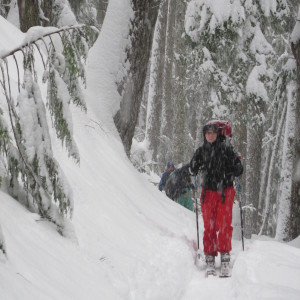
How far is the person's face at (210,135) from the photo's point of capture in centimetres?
557

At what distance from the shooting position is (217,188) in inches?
218

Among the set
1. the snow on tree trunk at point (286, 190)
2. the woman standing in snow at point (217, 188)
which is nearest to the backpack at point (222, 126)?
the woman standing in snow at point (217, 188)

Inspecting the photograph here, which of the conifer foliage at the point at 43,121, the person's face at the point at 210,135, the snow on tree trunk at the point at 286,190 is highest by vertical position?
the conifer foliage at the point at 43,121

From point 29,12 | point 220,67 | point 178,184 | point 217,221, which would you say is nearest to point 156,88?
point 220,67

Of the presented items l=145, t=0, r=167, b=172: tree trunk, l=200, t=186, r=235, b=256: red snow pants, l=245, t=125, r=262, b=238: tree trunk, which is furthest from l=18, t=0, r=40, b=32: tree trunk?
l=145, t=0, r=167, b=172: tree trunk

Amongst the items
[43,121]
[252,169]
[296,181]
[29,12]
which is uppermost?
[29,12]

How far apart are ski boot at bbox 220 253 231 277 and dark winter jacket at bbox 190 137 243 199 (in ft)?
2.64

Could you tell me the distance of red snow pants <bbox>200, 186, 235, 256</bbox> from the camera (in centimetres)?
545

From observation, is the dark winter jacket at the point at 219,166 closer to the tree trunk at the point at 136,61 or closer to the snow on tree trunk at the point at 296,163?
the tree trunk at the point at 136,61

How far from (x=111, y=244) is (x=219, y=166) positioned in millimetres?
1989

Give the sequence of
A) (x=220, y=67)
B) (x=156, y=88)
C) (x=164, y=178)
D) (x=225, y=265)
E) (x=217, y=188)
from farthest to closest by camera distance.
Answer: (x=156, y=88) < (x=220, y=67) < (x=164, y=178) < (x=217, y=188) < (x=225, y=265)

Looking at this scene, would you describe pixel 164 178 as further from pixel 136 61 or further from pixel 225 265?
pixel 225 265

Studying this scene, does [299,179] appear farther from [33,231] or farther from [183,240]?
[33,231]

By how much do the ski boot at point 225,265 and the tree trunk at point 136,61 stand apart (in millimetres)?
2978
